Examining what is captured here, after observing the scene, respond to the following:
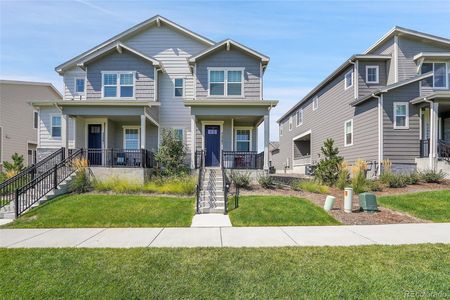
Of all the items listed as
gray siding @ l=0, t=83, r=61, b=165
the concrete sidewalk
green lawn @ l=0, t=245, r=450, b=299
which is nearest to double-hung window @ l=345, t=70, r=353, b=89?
the concrete sidewalk

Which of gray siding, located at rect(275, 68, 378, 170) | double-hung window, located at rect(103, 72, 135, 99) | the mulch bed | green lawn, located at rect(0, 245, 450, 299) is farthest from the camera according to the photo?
gray siding, located at rect(275, 68, 378, 170)

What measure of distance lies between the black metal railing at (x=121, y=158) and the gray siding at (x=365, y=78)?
14103 mm

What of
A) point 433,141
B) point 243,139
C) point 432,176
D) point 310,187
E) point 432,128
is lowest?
point 310,187

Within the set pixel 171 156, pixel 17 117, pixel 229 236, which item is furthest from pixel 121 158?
pixel 17 117

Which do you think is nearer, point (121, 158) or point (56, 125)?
point (121, 158)

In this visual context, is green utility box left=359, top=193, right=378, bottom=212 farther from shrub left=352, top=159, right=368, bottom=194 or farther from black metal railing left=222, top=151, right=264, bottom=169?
black metal railing left=222, top=151, right=264, bottom=169

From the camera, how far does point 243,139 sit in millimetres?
20000

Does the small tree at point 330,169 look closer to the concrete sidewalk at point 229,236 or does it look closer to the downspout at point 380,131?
the downspout at point 380,131

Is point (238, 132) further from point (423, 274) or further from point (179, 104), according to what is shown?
point (423, 274)

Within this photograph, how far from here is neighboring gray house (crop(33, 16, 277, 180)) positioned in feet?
56.7

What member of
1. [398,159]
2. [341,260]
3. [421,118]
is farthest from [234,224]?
[421,118]

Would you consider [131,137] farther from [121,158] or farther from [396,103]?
[396,103]

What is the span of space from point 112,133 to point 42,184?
6958 millimetres

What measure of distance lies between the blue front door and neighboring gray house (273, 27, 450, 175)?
30.3 feet
